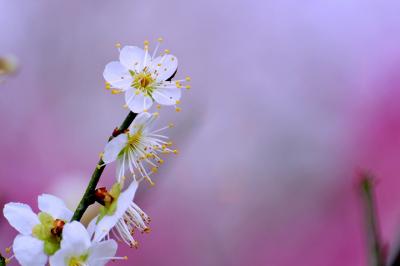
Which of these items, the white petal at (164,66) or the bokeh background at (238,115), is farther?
the bokeh background at (238,115)

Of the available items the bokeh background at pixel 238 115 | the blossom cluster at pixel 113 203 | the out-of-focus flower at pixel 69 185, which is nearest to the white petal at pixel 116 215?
the blossom cluster at pixel 113 203

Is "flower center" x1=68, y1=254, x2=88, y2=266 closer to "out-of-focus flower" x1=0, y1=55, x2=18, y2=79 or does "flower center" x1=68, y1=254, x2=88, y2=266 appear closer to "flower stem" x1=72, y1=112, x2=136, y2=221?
"flower stem" x1=72, y1=112, x2=136, y2=221

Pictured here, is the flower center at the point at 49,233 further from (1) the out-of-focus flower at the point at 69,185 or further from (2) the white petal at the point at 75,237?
(1) the out-of-focus flower at the point at 69,185

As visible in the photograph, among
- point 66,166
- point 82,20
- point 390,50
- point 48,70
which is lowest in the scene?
point 66,166

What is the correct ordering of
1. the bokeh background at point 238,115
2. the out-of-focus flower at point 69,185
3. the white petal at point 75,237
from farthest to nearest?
the bokeh background at point 238,115 → the out-of-focus flower at point 69,185 → the white petal at point 75,237

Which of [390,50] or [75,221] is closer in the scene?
[75,221]

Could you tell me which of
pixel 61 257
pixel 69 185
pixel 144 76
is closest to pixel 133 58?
pixel 144 76

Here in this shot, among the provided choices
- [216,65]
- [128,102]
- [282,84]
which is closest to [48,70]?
[216,65]

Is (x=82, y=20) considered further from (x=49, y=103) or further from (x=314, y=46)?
(x=314, y=46)
